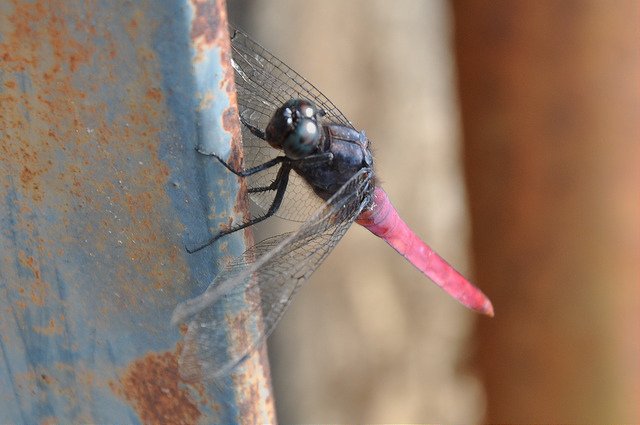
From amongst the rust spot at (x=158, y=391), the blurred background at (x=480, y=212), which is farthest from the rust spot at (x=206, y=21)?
the blurred background at (x=480, y=212)

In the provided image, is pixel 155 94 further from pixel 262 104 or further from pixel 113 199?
pixel 262 104

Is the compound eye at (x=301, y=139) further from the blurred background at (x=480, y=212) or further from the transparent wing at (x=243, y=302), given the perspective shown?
the blurred background at (x=480, y=212)

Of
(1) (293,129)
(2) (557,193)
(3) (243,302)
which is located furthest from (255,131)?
(2) (557,193)

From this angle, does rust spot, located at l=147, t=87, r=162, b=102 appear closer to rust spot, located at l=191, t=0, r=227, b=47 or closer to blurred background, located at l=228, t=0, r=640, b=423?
rust spot, located at l=191, t=0, r=227, b=47

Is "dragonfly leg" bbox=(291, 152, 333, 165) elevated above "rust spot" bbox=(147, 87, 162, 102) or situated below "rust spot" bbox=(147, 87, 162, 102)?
below

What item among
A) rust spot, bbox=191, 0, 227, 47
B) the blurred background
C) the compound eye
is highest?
rust spot, bbox=191, 0, 227, 47

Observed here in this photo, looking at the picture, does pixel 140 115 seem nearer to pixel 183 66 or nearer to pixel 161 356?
pixel 183 66

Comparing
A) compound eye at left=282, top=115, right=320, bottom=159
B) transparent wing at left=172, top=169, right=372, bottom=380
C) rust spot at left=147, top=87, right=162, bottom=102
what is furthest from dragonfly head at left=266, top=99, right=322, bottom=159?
rust spot at left=147, top=87, right=162, bottom=102

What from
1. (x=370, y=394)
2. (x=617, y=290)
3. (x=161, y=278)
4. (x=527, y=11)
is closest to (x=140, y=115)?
(x=161, y=278)
